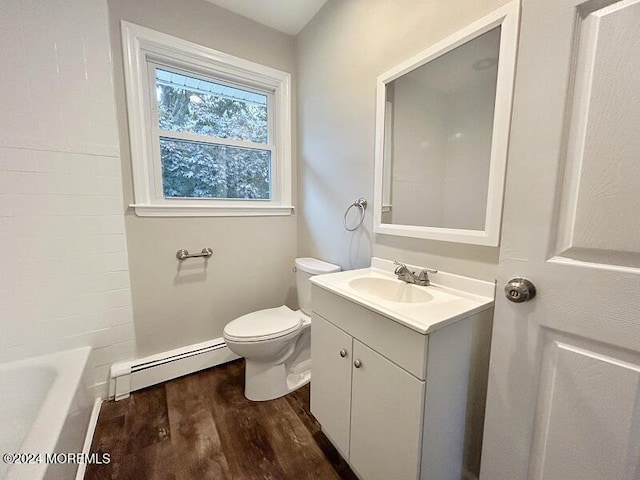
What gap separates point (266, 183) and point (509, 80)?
1.63 meters

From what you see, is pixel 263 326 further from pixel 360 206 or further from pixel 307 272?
pixel 360 206

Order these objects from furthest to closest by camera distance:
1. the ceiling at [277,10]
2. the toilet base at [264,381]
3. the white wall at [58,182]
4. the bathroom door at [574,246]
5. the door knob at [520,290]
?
the ceiling at [277,10]
the toilet base at [264,381]
the white wall at [58,182]
the door knob at [520,290]
the bathroom door at [574,246]

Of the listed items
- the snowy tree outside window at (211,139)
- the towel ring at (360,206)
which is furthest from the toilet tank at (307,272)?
the snowy tree outside window at (211,139)

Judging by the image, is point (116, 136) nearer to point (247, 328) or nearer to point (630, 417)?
point (247, 328)

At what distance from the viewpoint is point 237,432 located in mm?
1354

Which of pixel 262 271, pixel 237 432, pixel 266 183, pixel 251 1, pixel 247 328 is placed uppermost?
pixel 251 1

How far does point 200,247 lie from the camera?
184cm

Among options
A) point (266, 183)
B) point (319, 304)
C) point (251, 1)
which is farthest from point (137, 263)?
point (251, 1)

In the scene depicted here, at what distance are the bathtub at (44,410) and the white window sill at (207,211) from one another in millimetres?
860

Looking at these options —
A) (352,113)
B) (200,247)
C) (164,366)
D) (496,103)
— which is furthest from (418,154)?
(164,366)

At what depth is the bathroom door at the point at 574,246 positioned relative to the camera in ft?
1.83

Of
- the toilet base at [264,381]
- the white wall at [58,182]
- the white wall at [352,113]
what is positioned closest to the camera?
the white wall at [352,113]

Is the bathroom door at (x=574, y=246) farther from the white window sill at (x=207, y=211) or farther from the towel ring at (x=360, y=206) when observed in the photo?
the white window sill at (x=207, y=211)

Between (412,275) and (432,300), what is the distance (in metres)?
0.17
